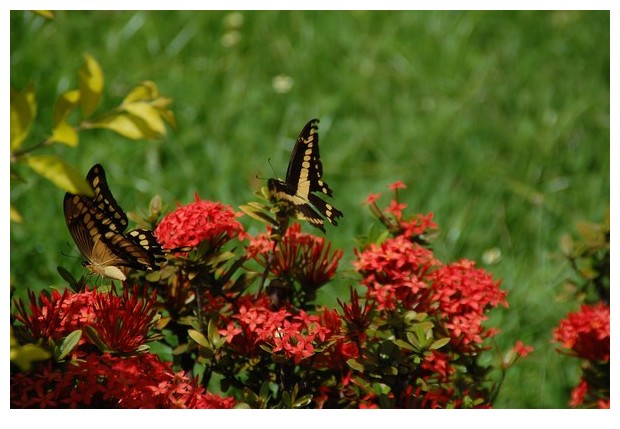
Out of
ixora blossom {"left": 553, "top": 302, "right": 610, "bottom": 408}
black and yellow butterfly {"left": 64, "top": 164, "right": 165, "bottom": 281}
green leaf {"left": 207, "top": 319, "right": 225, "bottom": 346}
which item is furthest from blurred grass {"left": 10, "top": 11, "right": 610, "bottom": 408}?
green leaf {"left": 207, "top": 319, "right": 225, "bottom": 346}

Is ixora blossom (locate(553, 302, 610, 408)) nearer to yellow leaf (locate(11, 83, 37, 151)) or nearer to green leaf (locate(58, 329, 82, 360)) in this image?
green leaf (locate(58, 329, 82, 360))

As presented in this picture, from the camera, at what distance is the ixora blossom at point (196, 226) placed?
172cm

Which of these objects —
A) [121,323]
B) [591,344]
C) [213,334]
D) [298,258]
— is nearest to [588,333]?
[591,344]

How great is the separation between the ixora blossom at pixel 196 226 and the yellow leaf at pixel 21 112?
1.66 ft

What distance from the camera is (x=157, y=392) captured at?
163 centimetres

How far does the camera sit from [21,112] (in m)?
1.25

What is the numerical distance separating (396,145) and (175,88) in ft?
3.48

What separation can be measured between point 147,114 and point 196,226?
1.36ft

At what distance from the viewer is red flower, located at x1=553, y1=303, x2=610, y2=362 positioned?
2.14m

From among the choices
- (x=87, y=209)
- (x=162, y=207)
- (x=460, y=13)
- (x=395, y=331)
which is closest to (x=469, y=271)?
(x=395, y=331)

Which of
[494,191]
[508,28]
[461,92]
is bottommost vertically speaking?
[494,191]

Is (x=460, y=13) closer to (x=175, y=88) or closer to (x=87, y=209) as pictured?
(x=175, y=88)

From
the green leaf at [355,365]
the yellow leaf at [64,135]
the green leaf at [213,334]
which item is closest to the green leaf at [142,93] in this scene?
the yellow leaf at [64,135]

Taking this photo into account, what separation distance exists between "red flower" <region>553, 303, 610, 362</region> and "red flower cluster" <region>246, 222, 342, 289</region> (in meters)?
0.70
